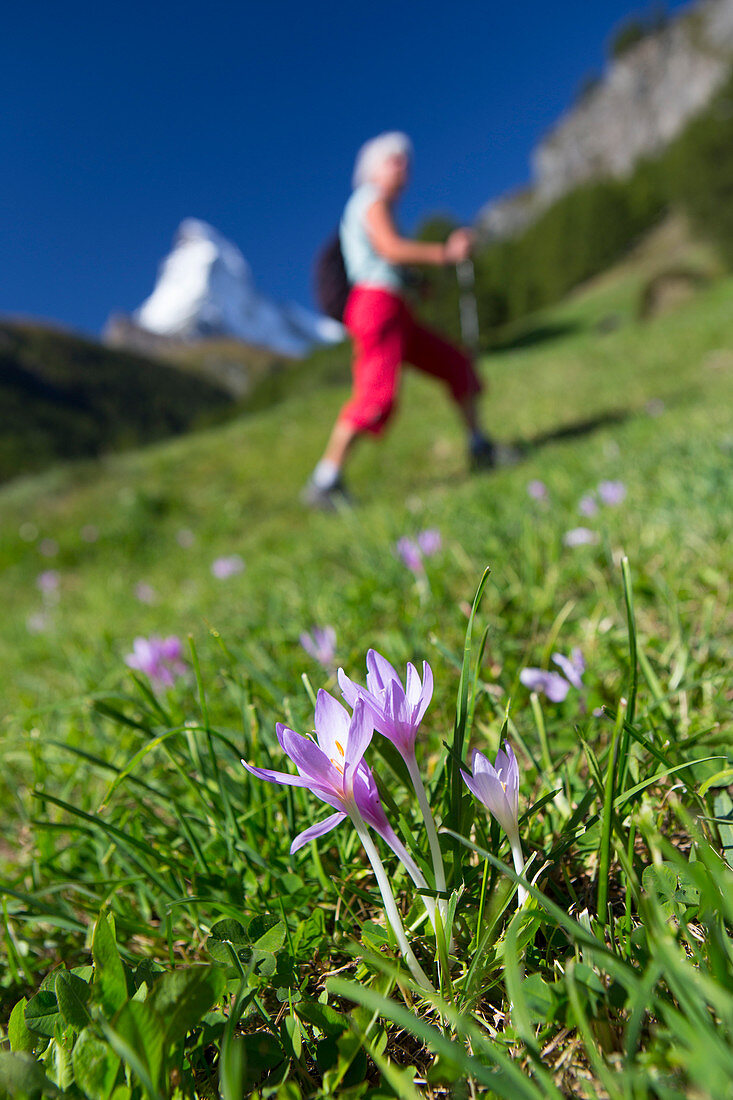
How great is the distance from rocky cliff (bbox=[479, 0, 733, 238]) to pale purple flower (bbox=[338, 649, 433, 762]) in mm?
99830

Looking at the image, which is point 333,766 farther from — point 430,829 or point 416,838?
point 416,838

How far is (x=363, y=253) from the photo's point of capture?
486cm

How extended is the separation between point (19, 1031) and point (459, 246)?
17.1 ft

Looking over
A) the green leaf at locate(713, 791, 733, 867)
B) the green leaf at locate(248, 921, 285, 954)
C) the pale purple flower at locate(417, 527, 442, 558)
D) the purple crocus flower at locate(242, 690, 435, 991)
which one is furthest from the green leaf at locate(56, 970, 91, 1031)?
the pale purple flower at locate(417, 527, 442, 558)

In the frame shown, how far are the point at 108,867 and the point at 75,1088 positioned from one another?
0.58 metres

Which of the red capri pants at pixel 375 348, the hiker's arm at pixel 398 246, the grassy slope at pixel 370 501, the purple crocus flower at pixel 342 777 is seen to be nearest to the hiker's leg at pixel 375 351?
the red capri pants at pixel 375 348

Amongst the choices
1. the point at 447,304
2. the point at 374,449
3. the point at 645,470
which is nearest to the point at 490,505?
the point at 645,470

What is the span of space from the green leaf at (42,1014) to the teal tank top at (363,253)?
4.82 meters

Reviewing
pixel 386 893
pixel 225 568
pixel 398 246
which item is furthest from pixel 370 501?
pixel 386 893

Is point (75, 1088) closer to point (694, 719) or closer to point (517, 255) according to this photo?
point (694, 719)

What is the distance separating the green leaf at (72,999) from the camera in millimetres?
742

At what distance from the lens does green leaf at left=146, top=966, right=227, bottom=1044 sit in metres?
0.64

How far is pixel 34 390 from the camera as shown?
464 ft

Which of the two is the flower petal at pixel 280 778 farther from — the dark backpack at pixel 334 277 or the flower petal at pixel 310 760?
the dark backpack at pixel 334 277
